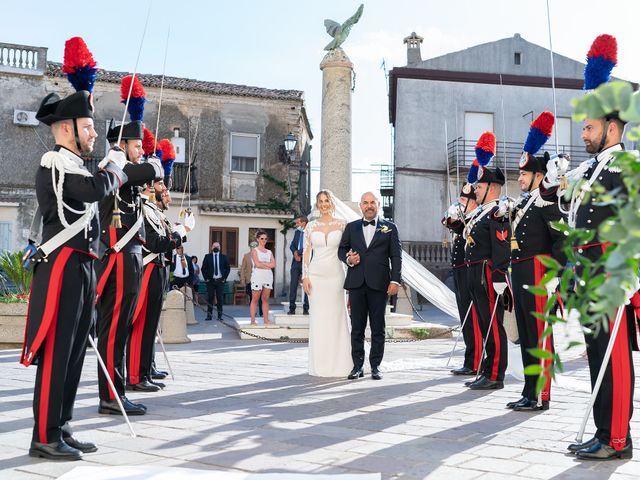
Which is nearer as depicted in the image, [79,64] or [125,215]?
[79,64]

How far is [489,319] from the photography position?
748cm

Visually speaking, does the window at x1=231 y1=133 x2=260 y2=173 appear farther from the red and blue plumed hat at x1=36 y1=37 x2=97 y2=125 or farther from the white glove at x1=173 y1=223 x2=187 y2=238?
the red and blue plumed hat at x1=36 y1=37 x2=97 y2=125

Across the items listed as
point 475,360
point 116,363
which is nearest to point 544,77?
point 475,360

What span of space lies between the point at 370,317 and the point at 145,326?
7.89ft

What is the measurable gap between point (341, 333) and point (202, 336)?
5861 mm

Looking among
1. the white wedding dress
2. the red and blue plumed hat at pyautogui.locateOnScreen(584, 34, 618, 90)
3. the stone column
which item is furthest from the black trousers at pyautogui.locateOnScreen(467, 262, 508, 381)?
the stone column

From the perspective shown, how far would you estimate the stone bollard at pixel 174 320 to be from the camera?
1181cm

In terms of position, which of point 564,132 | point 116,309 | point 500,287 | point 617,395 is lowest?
point 617,395

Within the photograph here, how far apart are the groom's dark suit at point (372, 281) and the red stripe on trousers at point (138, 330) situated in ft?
7.14

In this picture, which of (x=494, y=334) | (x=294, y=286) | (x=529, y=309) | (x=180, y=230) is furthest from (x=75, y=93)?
(x=294, y=286)

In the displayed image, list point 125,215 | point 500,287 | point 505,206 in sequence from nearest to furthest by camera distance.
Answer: point 125,215 → point 505,206 → point 500,287

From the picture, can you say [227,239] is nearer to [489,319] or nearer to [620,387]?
[489,319]

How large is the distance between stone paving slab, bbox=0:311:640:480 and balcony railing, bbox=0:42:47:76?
22.8 m

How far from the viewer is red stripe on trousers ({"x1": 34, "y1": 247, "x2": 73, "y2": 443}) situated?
4168 mm
